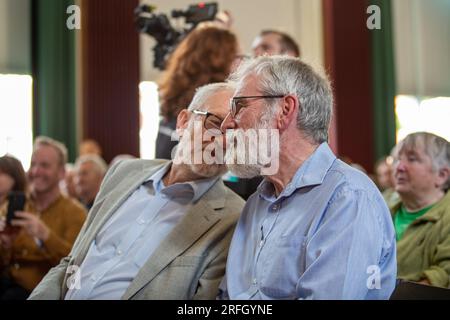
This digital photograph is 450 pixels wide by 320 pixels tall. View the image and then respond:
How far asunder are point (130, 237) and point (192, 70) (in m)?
0.81

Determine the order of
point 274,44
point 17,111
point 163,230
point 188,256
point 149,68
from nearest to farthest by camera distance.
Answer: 1. point 188,256
2. point 163,230
3. point 274,44
4. point 17,111
5. point 149,68

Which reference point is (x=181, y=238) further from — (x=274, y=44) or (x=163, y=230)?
(x=274, y=44)

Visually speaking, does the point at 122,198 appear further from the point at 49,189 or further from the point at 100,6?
the point at 100,6

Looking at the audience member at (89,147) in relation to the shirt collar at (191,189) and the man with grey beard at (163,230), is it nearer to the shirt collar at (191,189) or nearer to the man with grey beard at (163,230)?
the man with grey beard at (163,230)

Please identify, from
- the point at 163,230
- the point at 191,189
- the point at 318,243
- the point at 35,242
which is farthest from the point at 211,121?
the point at 35,242

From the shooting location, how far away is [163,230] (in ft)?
5.72

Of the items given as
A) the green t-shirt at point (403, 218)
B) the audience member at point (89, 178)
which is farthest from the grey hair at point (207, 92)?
the audience member at point (89, 178)

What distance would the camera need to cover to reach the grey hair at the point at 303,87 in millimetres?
1457

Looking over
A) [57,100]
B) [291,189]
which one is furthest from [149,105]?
[291,189]

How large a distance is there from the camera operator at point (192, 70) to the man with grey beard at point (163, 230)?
339 millimetres

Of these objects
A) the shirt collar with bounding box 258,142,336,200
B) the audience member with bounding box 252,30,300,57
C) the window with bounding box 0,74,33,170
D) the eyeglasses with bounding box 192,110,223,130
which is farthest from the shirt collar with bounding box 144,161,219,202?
the window with bounding box 0,74,33,170

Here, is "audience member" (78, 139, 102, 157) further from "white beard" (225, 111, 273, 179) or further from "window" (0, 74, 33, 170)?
"white beard" (225, 111, 273, 179)

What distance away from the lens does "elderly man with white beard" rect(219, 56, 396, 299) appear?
1288 millimetres

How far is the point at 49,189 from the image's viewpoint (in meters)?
2.72
